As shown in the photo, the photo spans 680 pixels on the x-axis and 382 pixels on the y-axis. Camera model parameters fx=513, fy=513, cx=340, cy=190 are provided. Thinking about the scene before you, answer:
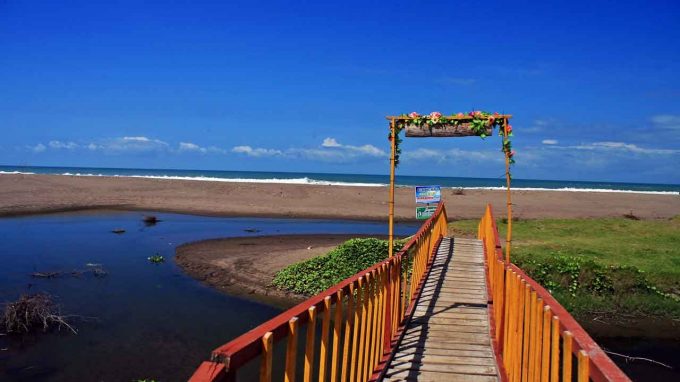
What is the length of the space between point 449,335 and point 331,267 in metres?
6.86

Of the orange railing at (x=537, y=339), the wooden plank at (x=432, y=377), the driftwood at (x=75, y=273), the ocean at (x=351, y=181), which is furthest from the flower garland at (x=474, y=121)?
the ocean at (x=351, y=181)

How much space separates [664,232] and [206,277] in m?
16.0

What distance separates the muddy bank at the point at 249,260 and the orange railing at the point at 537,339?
25.1 feet

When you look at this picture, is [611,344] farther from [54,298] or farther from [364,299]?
[54,298]

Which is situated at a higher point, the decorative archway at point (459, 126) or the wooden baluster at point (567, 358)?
the decorative archway at point (459, 126)

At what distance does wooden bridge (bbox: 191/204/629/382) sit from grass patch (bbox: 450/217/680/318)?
10.4ft

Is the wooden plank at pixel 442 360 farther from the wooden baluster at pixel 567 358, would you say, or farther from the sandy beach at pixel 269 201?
the sandy beach at pixel 269 201

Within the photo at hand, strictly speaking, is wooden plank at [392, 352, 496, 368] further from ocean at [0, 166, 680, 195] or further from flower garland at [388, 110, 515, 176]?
ocean at [0, 166, 680, 195]

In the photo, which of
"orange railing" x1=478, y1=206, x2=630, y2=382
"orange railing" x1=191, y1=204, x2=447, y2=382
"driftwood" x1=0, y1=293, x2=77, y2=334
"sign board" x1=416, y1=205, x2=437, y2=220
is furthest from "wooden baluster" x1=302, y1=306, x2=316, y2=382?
"driftwood" x1=0, y1=293, x2=77, y2=334

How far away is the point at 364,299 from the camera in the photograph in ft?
16.6

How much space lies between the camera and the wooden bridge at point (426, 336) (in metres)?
2.65

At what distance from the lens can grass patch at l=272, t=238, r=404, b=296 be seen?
13207 mm

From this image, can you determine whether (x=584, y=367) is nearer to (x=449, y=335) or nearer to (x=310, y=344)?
→ (x=310, y=344)

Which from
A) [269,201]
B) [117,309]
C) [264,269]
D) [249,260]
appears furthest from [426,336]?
[269,201]
